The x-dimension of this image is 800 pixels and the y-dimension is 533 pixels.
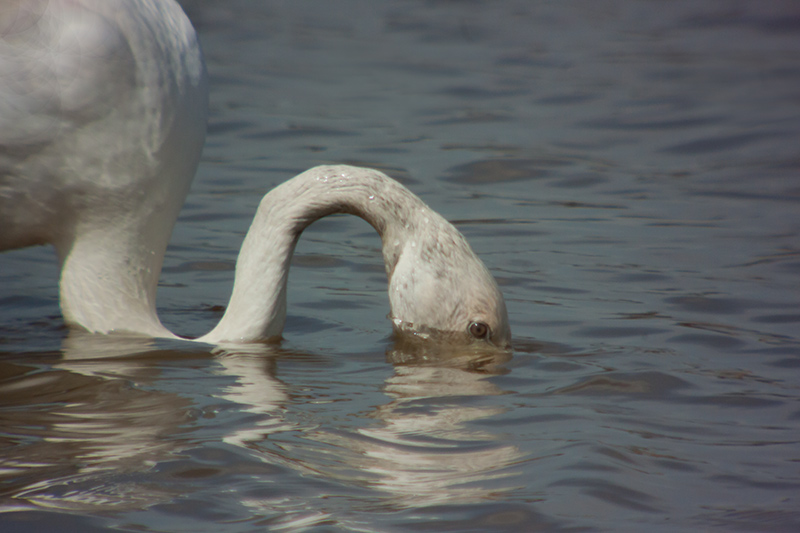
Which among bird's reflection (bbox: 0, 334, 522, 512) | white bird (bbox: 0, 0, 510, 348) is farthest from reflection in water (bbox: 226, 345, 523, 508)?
white bird (bbox: 0, 0, 510, 348)

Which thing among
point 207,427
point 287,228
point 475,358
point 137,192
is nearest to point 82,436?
point 207,427

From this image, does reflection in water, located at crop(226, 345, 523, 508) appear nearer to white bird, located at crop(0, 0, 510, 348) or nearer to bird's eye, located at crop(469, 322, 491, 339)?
bird's eye, located at crop(469, 322, 491, 339)

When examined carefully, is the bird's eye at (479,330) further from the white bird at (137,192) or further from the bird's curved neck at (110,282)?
the bird's curved neck at (110,282)

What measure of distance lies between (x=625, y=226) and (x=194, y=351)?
371 centimetres

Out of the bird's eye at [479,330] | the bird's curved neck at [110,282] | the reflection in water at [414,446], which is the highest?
the bird's curved neck at [110,282]

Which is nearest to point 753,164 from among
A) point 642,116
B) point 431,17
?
point 642,116

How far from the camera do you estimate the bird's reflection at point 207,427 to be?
361 cm

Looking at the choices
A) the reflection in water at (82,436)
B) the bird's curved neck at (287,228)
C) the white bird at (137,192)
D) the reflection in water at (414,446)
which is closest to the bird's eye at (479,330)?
the white bird at (137,192)

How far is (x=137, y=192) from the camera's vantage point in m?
5.22

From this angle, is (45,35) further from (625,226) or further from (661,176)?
(661,176)

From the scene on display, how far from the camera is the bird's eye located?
5309mm

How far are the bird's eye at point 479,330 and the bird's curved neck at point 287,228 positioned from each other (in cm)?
54

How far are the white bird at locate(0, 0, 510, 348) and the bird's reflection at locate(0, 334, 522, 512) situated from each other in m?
0.21

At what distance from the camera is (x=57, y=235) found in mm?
5277
